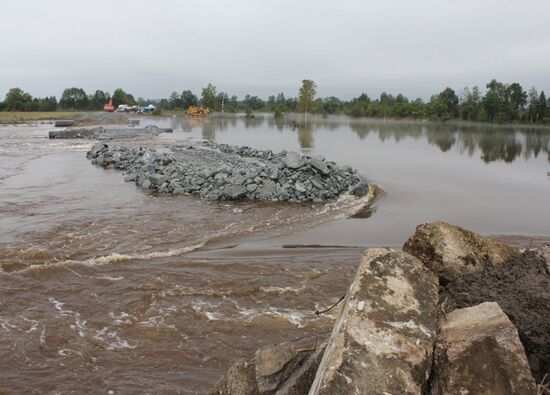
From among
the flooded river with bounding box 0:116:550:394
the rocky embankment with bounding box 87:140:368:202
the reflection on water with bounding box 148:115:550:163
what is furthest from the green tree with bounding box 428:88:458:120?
the rocky embankment with bounding box 87:140:368:202

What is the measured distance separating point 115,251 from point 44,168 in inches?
610

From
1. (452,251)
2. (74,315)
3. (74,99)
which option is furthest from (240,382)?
(74,99)

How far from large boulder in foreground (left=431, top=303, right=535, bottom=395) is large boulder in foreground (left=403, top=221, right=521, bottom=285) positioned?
129cm

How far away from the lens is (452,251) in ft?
14.0

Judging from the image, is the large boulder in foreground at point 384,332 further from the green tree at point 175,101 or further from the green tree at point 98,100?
the green tree at point 175,101

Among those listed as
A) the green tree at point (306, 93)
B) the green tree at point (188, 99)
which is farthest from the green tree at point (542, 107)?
the green tree at point (188, 99)

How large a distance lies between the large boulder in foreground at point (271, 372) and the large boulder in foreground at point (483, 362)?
1.08 m

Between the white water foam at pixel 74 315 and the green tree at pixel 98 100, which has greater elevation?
the green tree at pixel 98 100

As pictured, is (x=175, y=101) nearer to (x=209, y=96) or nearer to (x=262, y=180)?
(x=209, y=96)

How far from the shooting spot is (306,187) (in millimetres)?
14992

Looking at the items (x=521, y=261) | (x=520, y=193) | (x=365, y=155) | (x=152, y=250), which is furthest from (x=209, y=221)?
(x=365, y=155)

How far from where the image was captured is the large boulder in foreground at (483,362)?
8.68 ft

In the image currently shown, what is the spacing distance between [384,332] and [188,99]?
152 m

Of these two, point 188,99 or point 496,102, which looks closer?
point 496,102
